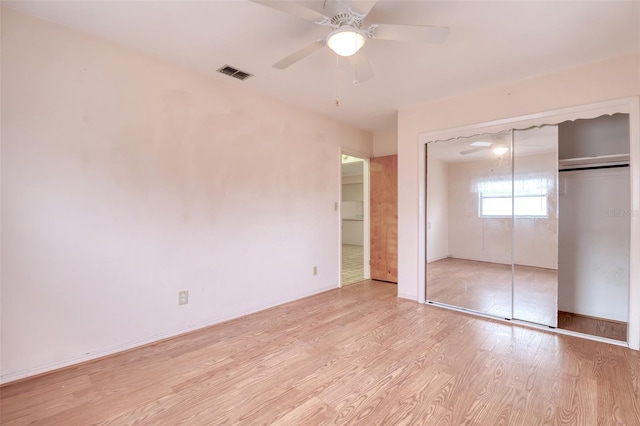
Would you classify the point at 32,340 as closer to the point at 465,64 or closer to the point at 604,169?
the point at 465,64

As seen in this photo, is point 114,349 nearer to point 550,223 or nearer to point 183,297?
point 183,297

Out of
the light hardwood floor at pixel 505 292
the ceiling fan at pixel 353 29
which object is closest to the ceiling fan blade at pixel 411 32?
the ceiling fan at pixel 353 29

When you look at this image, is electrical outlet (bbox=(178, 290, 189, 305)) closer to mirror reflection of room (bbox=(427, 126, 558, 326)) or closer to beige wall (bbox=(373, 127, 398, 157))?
mirror reflection of room (bbox=(427, 126, 558, 326))

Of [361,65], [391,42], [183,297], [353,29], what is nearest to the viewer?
[353,29]

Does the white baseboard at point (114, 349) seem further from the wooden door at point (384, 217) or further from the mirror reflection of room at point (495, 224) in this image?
the mirror reflection of room at point (495, 224)

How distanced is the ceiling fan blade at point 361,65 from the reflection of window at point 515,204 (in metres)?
2.11

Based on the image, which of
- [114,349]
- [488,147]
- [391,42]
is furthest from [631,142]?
[114,349]

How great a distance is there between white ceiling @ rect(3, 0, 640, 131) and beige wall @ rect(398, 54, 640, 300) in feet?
0.41

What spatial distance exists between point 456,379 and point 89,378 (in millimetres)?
2570

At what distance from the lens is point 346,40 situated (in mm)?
1771

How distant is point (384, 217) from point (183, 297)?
3.16 m

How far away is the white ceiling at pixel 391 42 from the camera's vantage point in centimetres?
194

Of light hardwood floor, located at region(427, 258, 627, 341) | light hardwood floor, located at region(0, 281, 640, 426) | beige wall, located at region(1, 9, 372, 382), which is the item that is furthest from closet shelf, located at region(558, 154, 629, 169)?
beige wall, located at region(1, 9, 372, 382)

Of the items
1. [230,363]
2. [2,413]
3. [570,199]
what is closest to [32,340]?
[2,413]
